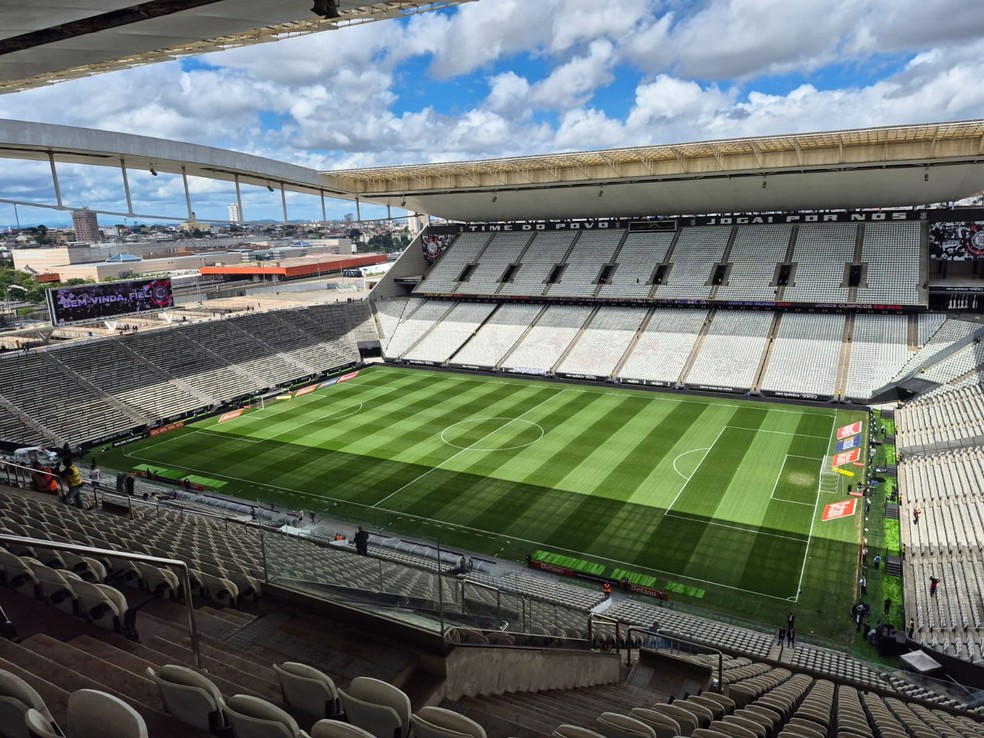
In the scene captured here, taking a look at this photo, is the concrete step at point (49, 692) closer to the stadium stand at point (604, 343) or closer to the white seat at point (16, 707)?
the white seat at point (16, 707)

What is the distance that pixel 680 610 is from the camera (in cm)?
1714

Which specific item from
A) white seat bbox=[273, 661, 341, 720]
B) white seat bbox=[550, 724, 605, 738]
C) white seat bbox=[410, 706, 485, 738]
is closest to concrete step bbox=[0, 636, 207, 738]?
white seat bbox=[273, 661, 341, 720]

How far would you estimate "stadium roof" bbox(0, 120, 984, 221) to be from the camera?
3284 cm

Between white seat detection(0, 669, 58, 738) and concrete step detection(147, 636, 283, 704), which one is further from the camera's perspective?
concrete step detection(147, 636, 283, 704)

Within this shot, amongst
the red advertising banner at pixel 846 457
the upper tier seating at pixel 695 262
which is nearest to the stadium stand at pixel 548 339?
the upper tier seating at pixel 695 262

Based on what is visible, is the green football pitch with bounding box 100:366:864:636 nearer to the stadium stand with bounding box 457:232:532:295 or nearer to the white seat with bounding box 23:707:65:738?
the stadium stand with bounding box 457:232:532:295

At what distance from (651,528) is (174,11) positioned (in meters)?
19.2

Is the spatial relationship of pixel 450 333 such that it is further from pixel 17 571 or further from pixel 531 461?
pixel 17 571

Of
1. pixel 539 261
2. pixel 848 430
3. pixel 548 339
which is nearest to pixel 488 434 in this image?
pixel 548 339

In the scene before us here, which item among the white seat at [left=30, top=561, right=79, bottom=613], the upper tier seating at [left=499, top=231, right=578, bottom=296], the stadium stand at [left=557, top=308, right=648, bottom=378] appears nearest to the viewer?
the white seat at [left=30, top=561, right=79, bottom=613]

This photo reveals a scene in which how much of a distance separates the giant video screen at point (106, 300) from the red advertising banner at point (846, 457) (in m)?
36.5

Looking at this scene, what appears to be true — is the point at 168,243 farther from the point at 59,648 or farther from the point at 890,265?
the point at 59,648

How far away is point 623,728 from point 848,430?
28719 mm

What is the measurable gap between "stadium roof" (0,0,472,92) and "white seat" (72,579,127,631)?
559 cm
